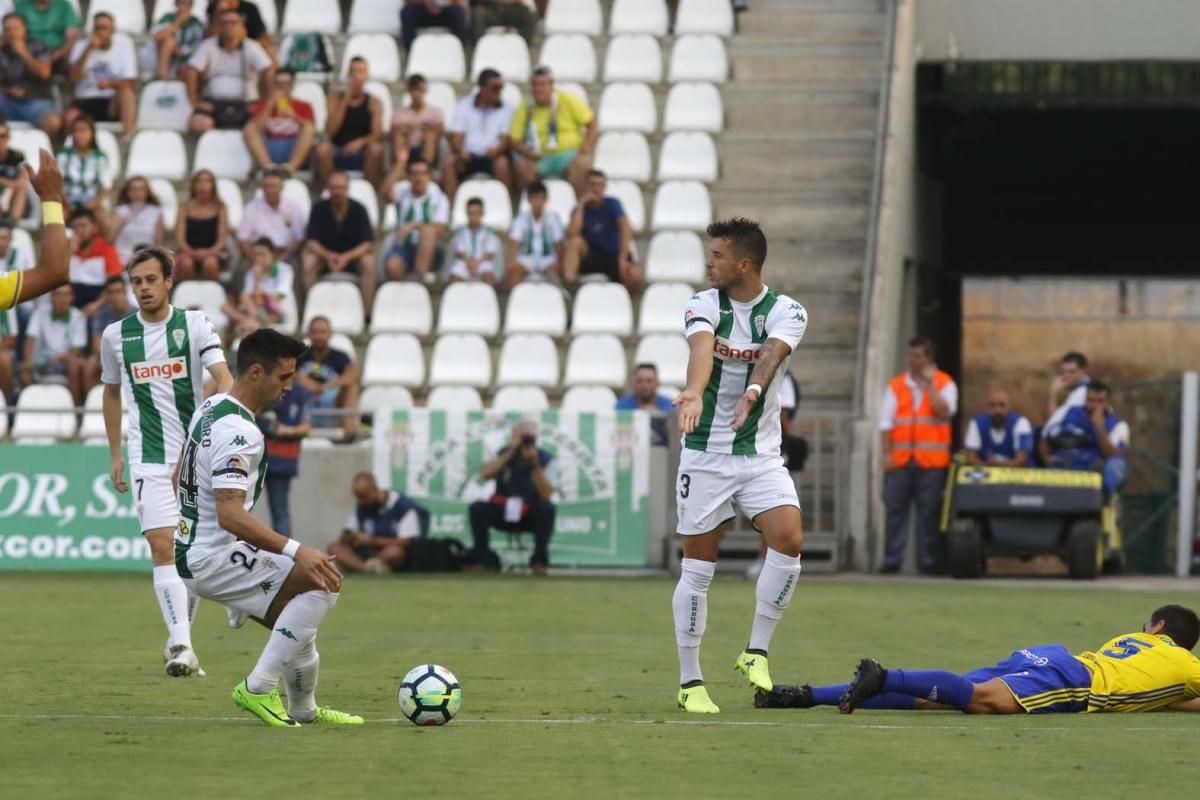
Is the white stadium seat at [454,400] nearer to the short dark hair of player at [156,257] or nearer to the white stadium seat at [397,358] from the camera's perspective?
the white stadium seat at [397,358]

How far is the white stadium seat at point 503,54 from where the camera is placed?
2502cm

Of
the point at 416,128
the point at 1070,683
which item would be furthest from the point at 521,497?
the point at 1070,683

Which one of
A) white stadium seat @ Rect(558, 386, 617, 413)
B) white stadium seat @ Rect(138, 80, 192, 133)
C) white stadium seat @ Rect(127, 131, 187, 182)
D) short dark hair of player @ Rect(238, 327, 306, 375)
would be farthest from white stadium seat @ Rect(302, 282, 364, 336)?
short dark hair of player @ Rect(238, 327, 306, 375)

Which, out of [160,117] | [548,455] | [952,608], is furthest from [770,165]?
[952,608]

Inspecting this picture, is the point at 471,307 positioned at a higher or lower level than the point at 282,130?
lower

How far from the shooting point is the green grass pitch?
689cm

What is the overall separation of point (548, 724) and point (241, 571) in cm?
139

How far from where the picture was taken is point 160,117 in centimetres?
2484

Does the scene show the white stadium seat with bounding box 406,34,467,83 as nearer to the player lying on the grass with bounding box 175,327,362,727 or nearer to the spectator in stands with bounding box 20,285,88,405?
the spectator in stands with bounding box 20,285,88,405

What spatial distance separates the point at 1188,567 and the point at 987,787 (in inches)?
580

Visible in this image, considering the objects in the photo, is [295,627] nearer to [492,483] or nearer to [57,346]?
[492,483]

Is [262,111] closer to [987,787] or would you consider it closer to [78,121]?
[78,121]

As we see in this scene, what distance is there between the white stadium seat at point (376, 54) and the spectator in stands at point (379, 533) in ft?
23.7

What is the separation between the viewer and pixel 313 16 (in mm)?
26375
